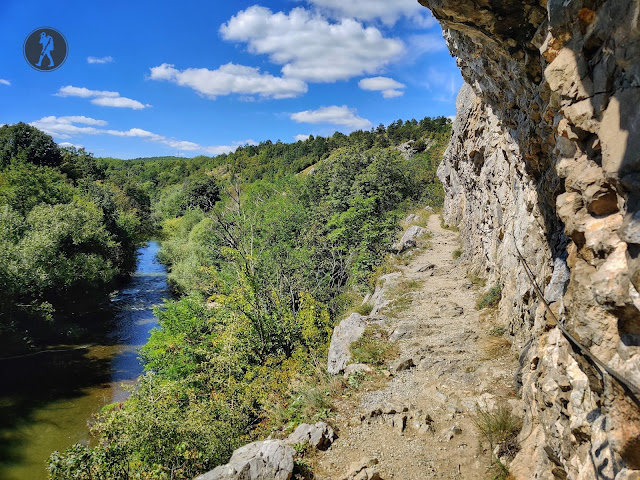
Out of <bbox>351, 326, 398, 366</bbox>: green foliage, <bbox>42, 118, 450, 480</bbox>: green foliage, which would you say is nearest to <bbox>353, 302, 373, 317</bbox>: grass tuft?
<bbox>42, 118, 450, 480</bbox>: green foliage

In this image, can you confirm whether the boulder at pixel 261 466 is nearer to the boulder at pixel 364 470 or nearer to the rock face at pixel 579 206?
the boulder at pixel 364 470

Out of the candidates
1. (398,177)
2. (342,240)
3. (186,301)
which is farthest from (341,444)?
(398,177)

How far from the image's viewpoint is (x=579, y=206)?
3.68 meters

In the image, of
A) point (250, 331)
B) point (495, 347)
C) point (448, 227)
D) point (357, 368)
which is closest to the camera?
point (495, 347)

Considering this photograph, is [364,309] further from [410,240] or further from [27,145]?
[27,145]

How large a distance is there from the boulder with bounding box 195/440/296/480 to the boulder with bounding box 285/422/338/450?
1.28 feet

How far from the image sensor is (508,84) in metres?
6.58

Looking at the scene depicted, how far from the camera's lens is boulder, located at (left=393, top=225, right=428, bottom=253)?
20281mm

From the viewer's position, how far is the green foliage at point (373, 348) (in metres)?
9.28

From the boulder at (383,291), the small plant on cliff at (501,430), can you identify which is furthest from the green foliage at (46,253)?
the small plant on cliff at (501,430)

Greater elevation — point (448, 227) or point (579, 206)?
point (579, 206)

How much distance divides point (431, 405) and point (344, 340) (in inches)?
147

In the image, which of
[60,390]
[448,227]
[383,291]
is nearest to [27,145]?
[60,390]

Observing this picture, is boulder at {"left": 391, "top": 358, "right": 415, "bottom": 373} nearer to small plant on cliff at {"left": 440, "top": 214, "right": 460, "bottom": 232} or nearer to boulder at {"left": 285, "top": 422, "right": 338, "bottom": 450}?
boulder at {"left": 285, "top": 422, "right": 338, "bottom": 450}
